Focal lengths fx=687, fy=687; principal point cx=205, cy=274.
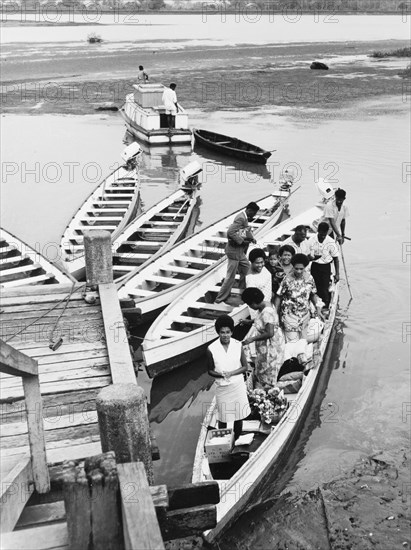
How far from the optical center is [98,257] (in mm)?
8977

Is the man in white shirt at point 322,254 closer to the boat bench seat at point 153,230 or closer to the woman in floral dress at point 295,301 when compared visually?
the woman in floral dress at point 295,301

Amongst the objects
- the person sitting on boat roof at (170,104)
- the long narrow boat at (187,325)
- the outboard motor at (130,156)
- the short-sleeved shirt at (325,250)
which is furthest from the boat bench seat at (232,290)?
the person sitting on boat roof at (170,104)

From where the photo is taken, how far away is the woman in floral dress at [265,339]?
7.71m

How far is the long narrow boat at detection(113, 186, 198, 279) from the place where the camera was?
44.4 ft

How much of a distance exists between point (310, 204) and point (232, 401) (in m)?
12.7

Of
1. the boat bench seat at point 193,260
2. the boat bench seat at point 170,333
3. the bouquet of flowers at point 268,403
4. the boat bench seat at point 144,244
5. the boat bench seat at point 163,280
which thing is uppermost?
the boat bench seat at point 144,244

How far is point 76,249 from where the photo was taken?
1341 centimetres

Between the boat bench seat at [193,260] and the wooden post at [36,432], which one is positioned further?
the boat bench seat at [193,260]

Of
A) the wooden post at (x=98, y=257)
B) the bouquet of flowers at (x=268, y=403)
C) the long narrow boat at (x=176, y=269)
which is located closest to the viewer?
the bouquet of flowers at (x=268, y=403)

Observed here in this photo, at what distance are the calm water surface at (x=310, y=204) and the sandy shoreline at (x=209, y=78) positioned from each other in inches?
116

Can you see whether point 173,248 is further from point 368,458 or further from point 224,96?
point 224,96

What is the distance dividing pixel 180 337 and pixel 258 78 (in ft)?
120

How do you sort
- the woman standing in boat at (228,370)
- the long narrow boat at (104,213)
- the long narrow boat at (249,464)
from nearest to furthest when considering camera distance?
the long narrow boat at (249,464) → the woman standing in boat at (228,370) → the long narrow boat at (104,213)

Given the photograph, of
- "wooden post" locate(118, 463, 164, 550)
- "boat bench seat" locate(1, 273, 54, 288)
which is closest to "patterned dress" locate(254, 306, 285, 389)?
"wooden post" locate(118, 463, 164, 550)
